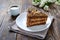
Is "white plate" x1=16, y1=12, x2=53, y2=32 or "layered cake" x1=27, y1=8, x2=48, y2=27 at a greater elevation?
"layered cake" x1=27, y1=8, x2=48, y2=27

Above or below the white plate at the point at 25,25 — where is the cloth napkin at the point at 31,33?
below

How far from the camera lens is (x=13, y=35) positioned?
3.40 ft

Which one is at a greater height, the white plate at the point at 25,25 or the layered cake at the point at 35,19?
the layered cake at the point at 35,19

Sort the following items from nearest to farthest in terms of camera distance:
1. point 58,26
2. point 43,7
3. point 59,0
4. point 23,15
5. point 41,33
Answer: point 41,33 < point 58,26 < point 23,15 < point 43,7 < point 59,0

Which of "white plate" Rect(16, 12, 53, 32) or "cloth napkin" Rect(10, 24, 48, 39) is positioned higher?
"white plate" Rect(16, 12, 53, 32)

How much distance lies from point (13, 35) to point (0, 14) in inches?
14.0

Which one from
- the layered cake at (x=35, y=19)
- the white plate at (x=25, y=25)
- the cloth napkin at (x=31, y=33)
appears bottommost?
the cloth napkin at (x=31, y=33)

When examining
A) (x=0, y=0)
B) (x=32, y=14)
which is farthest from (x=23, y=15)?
(x=0, y=0)

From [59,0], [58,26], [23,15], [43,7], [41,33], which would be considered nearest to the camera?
[41,33]

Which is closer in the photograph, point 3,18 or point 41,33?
point 41,33

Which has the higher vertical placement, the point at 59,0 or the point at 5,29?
the point at 59,0

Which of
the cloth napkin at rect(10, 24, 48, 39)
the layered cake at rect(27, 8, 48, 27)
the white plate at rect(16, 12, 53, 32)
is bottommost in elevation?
the cloth napkin at rect(10, 24, 48, 39)

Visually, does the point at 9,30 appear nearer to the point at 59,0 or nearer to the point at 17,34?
the point at 17,34

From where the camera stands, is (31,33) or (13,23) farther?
(13,23)
